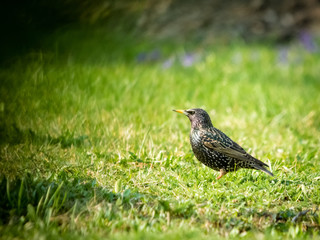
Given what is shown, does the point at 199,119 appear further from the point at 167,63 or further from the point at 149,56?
the point at 149,56

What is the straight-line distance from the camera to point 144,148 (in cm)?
462

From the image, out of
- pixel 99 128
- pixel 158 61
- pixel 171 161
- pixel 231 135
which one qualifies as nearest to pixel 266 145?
pixel 231 135

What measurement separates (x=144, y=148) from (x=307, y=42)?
23.2 feet

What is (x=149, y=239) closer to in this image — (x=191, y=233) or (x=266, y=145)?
(x=191, y=233)

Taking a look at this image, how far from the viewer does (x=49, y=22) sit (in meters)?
4.68

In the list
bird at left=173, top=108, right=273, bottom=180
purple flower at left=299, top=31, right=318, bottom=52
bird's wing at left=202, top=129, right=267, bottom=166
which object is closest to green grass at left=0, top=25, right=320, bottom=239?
bird at left=173, top=108, right=273, bottom=180

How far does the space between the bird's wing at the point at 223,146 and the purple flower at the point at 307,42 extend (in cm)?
679

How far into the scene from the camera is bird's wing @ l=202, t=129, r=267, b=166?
4.12 meters

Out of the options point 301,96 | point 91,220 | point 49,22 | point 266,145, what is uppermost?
point 49,22

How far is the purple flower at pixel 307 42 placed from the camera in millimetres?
10211

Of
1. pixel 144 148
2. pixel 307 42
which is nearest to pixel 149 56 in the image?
pixel 307 42

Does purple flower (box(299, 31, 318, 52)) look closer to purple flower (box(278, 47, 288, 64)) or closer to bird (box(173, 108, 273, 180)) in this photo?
purple flower (box(278, 47, 288, 64))

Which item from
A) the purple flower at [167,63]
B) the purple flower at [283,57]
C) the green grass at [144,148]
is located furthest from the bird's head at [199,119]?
the purple flower at [283,57]

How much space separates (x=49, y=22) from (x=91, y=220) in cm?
247
